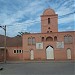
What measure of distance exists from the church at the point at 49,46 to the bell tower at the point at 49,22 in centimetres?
605

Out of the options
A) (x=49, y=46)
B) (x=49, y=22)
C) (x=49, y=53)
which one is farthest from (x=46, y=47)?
(x=49, y=22)

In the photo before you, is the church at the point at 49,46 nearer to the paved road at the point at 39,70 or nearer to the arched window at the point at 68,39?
the arched window at the point at 68,39

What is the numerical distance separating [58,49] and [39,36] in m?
5.96

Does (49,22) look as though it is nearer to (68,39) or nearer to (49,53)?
(68,39)

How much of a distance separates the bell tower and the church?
6053 millimetres

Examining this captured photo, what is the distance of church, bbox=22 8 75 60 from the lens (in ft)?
172

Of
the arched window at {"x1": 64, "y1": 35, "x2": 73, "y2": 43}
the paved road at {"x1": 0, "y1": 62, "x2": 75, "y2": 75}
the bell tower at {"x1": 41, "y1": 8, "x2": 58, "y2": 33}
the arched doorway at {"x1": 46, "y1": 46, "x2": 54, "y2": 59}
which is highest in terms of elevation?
the bell tower at {"x1": 41, "y1": 8, "x2": 58, "y2": 33}

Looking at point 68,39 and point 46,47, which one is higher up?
point 68,39

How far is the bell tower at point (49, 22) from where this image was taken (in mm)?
60312

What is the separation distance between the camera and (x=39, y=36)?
54.3m

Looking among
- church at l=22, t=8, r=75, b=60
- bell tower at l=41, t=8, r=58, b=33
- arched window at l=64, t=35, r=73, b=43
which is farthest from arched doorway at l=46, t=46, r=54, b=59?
bell tower at l=41, t=8, r=58, b=33

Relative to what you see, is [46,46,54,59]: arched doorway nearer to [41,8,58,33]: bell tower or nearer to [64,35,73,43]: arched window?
[64,35,73,43]: arched window

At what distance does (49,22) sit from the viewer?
61.3 m

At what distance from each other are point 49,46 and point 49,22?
395 inches
